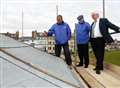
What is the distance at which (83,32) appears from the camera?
11.2 meters

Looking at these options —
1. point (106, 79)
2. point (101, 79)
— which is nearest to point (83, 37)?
point (106, 79)

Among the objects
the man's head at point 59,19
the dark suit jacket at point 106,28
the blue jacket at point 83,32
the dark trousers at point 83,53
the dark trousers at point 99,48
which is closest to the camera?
the dark suit jacket at point 106,28

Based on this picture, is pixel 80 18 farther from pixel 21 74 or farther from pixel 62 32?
pixel 21 74

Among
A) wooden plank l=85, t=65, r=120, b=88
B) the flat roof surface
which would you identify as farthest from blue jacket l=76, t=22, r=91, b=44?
the flat roof surface

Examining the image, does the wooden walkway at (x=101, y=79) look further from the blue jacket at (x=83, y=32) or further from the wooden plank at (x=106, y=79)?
the blue jacket at (x=83, y=32)

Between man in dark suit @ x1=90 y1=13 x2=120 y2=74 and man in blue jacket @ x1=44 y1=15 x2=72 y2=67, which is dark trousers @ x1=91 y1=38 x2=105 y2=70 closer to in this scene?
man in dark suit @ x1=90 y1=13 x2=120 y2=74

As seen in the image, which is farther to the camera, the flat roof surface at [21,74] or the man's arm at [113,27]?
the man's arm at [113,27]

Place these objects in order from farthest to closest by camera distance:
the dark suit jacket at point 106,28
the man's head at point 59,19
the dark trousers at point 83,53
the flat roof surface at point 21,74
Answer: the dark trousers at point 83,53
the man's head at point 59,19
the dark suit jacket at point 106,28
the flat roof surface at point 21,74

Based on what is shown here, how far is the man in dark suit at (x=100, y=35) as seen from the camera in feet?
33.2

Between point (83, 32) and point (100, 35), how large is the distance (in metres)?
1.00

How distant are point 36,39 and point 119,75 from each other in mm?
4280

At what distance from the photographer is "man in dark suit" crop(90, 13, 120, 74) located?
398 inches

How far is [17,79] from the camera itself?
16.8ft

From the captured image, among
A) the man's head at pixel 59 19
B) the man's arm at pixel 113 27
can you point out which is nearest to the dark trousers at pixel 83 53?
the man's head at pixel 59 19
